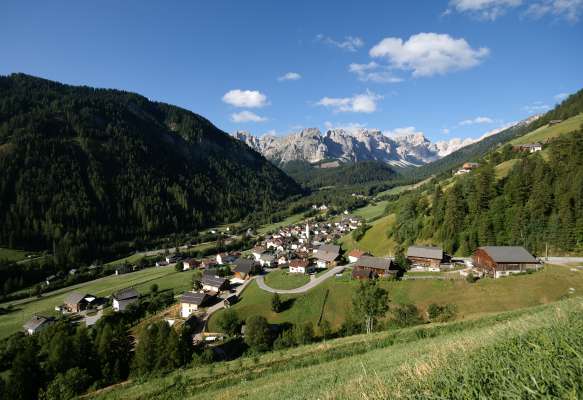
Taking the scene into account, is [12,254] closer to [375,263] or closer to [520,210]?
[375,263]

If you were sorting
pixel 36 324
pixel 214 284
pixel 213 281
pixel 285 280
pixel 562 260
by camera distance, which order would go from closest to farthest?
pixel 562 260
pixel 36 324
pixel 285 280
pixel 214 284
pixel 213 281

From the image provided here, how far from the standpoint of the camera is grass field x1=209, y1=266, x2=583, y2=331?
45.0 metres

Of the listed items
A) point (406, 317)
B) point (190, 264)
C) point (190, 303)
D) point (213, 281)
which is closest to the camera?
point (406, 317)

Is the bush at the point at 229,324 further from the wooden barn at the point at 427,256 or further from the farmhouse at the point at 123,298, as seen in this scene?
the wooden barn at the point at 427,256

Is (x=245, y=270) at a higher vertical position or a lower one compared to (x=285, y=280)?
lower

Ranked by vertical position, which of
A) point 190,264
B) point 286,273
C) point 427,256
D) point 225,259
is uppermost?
point 427,256

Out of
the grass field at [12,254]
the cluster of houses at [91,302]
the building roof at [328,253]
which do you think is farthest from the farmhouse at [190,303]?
the grass field at [12,254]

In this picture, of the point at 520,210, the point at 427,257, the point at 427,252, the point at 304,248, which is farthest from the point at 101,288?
the point at 520,210

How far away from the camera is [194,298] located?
69.7m

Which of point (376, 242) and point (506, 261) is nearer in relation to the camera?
point (506, 261)

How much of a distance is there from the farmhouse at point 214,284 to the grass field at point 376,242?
4779 cm

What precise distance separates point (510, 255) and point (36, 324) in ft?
367

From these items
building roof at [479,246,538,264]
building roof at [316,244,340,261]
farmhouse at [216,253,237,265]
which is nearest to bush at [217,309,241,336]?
building roof at [316,244,340,261]

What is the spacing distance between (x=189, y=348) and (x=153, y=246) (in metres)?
129
